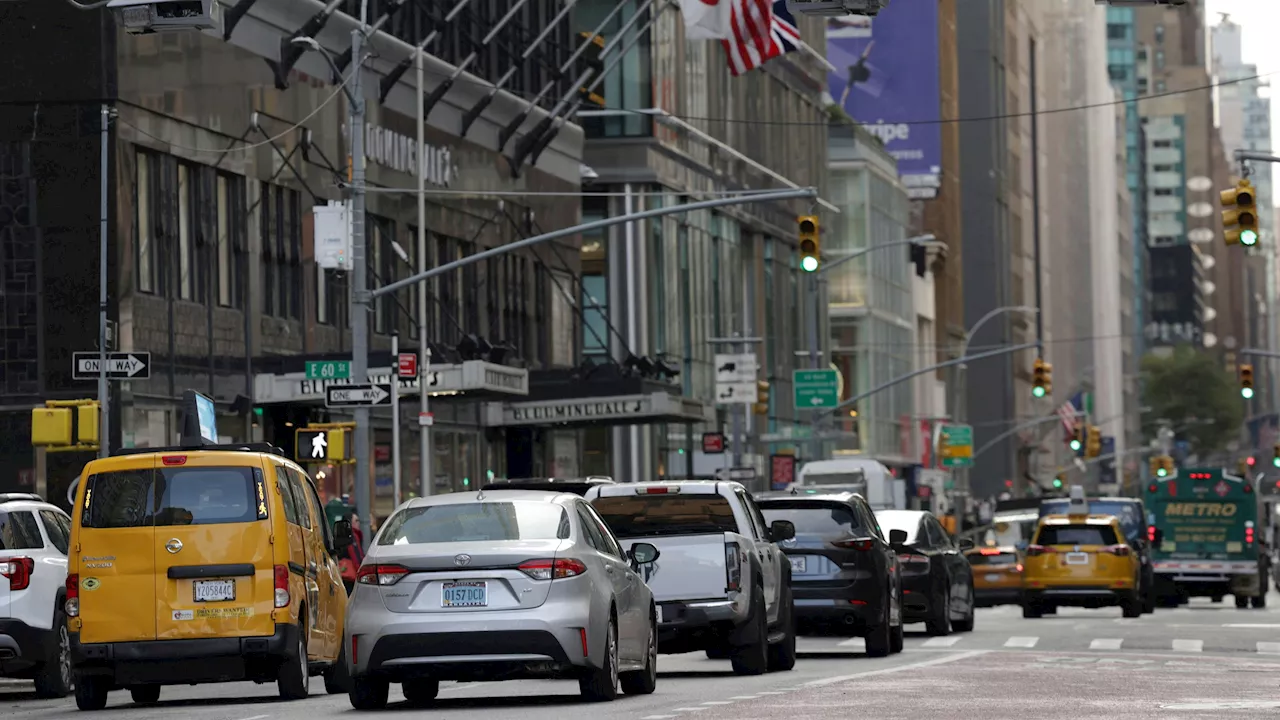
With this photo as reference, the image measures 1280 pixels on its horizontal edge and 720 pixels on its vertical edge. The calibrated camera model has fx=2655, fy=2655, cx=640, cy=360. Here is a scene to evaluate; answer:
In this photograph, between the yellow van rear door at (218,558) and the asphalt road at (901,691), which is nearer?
the asphalt road at (901,691)

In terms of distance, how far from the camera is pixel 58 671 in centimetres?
2255

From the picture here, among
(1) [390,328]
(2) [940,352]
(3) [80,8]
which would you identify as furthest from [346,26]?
(2) [940,352]

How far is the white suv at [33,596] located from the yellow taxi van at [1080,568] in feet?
74.8

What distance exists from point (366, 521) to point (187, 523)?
1646 centimetres

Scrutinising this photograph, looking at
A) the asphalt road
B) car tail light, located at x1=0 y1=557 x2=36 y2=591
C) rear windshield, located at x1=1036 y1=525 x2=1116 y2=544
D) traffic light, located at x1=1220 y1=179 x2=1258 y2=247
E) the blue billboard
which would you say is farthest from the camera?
the blue billboard

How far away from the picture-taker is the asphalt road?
677 inches

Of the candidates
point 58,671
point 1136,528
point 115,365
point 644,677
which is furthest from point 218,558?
point 1136,528

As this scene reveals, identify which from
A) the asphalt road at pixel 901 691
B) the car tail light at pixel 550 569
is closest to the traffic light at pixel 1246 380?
the asphalt road at pixel 901 691

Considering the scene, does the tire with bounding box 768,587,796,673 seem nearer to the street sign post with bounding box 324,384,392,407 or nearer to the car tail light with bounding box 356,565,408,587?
the car tail light with bounding box 356,565,408,587

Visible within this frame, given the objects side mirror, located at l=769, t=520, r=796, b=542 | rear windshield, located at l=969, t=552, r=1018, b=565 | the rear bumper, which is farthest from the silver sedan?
rear windshield, located at l=969, t=552, r=1018, b=565

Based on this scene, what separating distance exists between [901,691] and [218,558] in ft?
16.7


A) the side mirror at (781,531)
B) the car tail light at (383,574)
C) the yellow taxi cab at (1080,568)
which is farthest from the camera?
the yellow taxi cab at (1080,568)

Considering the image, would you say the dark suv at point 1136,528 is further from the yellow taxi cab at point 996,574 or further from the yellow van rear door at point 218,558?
the yellow van rear door at point 218,558

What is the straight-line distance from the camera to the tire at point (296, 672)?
19.8m
